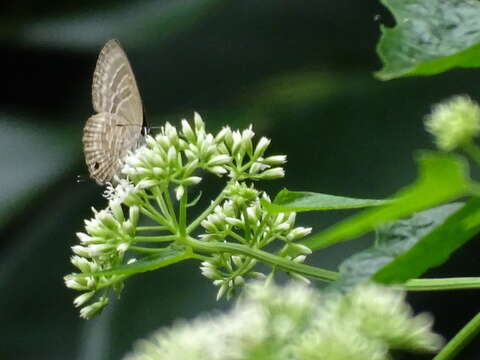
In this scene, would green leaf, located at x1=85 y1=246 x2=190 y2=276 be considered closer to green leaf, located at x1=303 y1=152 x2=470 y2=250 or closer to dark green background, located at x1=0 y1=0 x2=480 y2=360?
green leaf, located at x1=303 y1=152 x2=470 y2=250

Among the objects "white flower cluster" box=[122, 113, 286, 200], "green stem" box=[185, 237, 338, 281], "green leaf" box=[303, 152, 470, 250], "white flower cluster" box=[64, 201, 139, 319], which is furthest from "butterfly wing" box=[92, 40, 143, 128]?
"green leaf" box=[303, 152, 470, 250]

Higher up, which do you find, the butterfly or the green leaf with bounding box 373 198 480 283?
the butterfly

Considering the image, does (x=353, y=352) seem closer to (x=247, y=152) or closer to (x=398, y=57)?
(x=398, y=57)

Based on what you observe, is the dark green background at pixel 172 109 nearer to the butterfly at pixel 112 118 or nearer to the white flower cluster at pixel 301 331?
the butterfly at pixel 112 118

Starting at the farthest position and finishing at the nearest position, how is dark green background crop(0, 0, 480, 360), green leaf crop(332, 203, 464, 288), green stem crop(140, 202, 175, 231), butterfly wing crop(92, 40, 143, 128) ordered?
dark green background crop(0, 0, 480, 360) < butterfly wing crop(92, 40, 143, 128) < green stem crop(140, 202, 175, 231) < green leaf crop(332, 203, 464, 288)

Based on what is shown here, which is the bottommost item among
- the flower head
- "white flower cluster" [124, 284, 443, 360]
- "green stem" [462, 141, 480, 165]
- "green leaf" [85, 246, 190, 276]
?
"white flower cluster" [124, 284, 443, 360]

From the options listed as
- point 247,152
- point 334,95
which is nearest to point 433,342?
point 247,152

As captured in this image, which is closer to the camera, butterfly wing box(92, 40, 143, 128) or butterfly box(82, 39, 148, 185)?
butterfly box(82, 39, 148, 185)
